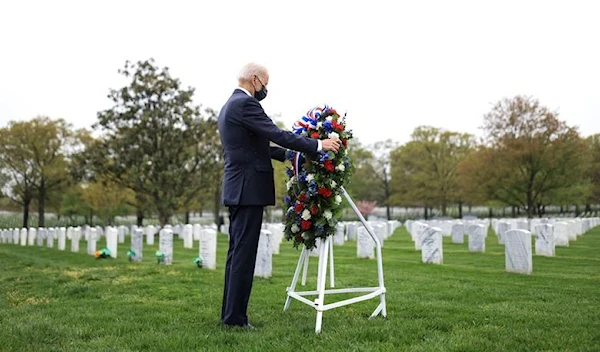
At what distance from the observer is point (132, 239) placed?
1555 cm

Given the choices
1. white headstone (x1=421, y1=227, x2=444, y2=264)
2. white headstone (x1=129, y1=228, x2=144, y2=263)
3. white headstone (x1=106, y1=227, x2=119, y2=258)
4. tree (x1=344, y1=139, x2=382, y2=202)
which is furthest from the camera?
tree (x1=344, y1=139, x2=382, y2=202)

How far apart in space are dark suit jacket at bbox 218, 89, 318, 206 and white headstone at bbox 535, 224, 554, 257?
12.0 metres

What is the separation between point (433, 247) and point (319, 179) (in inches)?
334

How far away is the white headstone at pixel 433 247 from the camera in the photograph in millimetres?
12879

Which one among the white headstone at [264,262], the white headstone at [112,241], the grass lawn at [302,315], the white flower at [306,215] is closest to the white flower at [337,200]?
the white flower at [306,215]

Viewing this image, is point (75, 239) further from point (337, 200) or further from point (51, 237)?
point (337, 200)

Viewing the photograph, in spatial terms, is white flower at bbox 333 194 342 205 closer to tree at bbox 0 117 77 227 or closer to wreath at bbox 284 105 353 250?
wreath at bbox 284 105 353 250

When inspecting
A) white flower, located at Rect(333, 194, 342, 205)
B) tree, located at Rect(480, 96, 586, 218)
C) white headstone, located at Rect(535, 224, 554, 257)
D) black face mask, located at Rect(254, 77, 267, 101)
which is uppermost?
tree, located at Rect(480, 96, 586, 218)

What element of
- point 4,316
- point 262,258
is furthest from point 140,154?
point 4,316

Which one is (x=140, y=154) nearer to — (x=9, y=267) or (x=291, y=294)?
(x=9, y=267)

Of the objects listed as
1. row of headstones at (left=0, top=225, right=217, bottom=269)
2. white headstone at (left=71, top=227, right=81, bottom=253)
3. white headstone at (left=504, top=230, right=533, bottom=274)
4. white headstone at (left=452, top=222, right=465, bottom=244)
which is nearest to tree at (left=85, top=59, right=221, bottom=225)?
row of headstones at (left=0, top=225, right=217, bottom=269)

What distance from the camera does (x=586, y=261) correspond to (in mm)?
13297

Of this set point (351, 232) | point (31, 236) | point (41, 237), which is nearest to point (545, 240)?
point (351, 232)

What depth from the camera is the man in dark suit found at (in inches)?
203
